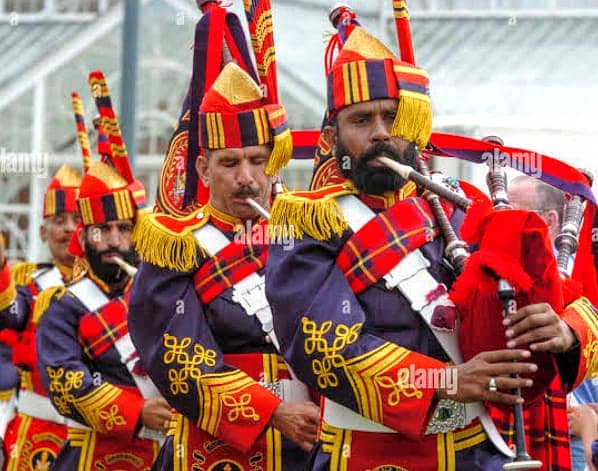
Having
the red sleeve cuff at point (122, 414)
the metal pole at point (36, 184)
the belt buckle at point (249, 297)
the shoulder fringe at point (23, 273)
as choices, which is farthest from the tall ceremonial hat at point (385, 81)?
the metal pole at point (36, 184)

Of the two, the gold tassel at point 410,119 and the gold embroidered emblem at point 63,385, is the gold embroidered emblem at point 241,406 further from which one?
the gold embroidered emblem at point 63,385

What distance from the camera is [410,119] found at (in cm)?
579

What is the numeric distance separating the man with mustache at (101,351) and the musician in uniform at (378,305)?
252cm

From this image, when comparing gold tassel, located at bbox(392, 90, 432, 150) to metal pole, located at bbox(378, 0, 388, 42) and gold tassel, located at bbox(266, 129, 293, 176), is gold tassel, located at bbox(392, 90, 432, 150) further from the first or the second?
metal pole, located at bbox(378, 0, 388, 42)

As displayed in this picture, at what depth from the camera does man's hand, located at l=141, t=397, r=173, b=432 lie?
26.6 ft

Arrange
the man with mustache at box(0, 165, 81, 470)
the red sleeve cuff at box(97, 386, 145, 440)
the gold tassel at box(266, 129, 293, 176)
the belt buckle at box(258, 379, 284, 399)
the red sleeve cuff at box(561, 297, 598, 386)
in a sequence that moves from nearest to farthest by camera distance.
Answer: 1. the red sleeve cuff at box(561, 297, 598, 386)
2. the belt buckle at box(258, 379, 284, 399)
3. the gold tassel at box(266, 129, 293, 176)
4. the red sleeve cuff at box(97, 386, 145, 440)
5. the man with mustache at box(0, 165, 81, 470)

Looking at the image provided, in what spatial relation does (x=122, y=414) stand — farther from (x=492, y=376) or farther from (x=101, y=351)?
(x=492, y=376)

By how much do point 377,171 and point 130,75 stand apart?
7.32m

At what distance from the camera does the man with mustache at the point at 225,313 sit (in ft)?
22.0

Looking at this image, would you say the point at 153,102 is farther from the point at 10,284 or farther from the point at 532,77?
the point at 10,284

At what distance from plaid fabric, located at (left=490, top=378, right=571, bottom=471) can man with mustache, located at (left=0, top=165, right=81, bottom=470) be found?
3868mm

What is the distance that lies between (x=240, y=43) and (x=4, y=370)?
363 centimetres

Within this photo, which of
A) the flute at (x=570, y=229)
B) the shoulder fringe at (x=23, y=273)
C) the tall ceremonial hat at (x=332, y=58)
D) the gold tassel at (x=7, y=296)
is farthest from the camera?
the shoulder fringe at (x=23, y=273)

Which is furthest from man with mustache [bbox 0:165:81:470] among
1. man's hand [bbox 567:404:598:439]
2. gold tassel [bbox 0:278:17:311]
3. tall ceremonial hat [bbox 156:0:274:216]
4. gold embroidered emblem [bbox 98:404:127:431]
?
man's hand [bbox 567:404:598:439]
